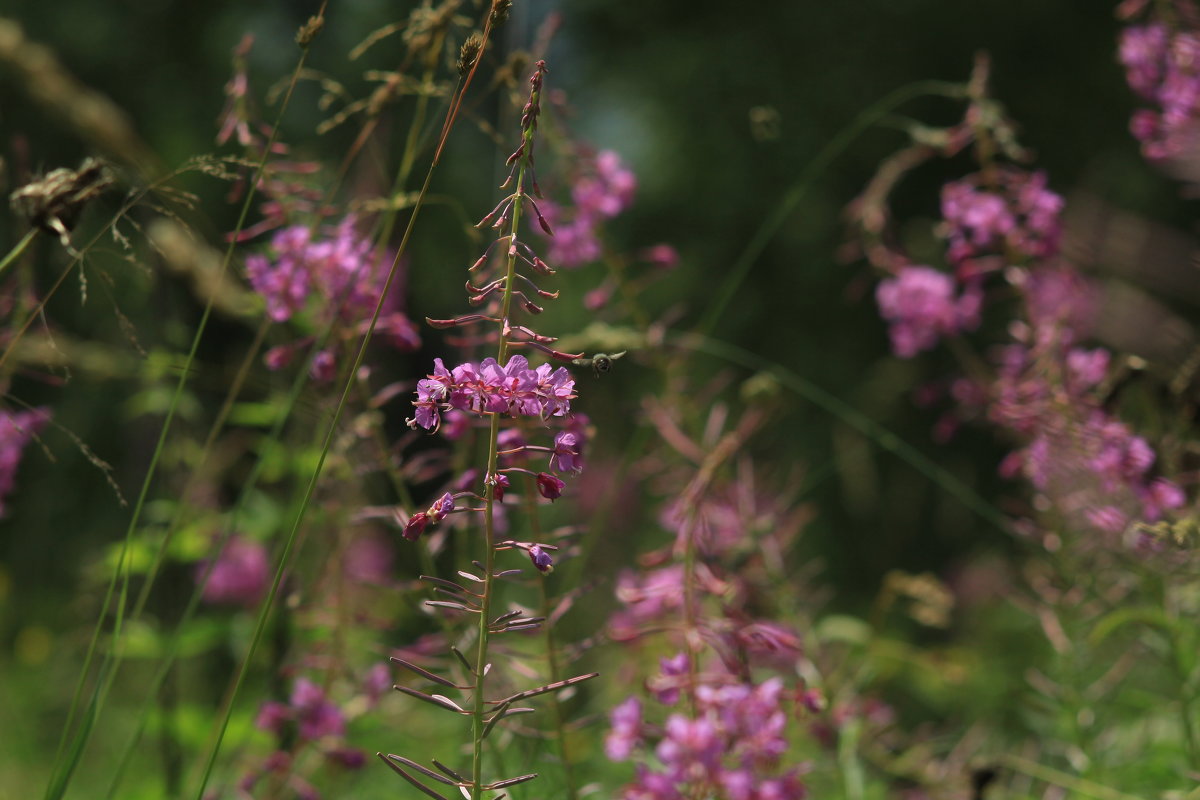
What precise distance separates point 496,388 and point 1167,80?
58.2 inches

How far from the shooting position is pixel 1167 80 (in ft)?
5.94

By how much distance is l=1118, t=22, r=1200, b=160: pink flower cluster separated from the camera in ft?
5.71

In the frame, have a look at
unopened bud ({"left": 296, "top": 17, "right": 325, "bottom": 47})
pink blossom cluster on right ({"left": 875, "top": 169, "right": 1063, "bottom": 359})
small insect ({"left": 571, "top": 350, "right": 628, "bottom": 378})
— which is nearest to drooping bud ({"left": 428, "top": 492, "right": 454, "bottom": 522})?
small insect ({"left": 571, "top": 350, "right": 628, "bottom": 378})

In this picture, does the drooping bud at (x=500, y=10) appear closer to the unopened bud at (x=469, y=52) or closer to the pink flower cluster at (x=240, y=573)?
the unopened bud at (x=469, y=52)

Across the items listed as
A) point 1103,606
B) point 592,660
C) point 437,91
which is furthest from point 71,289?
point 1103,606

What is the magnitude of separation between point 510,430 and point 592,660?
2.29 metres

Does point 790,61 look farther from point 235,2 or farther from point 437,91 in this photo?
point 235,2

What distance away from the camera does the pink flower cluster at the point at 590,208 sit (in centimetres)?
181

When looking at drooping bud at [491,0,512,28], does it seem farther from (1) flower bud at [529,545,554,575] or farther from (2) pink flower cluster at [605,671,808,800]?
(2) pink flower cluster at [605,671,808,800]

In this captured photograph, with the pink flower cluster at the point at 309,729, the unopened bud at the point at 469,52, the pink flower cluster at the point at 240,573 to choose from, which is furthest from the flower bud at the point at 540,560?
the pink flower cluster at the point at 240,573

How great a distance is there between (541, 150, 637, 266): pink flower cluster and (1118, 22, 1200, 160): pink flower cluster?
34.7 inches

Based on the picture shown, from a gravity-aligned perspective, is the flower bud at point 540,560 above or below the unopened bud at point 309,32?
below

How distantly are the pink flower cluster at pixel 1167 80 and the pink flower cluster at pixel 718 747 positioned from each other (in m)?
1.19

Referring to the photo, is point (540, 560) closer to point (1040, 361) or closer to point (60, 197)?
point (60, 197)
